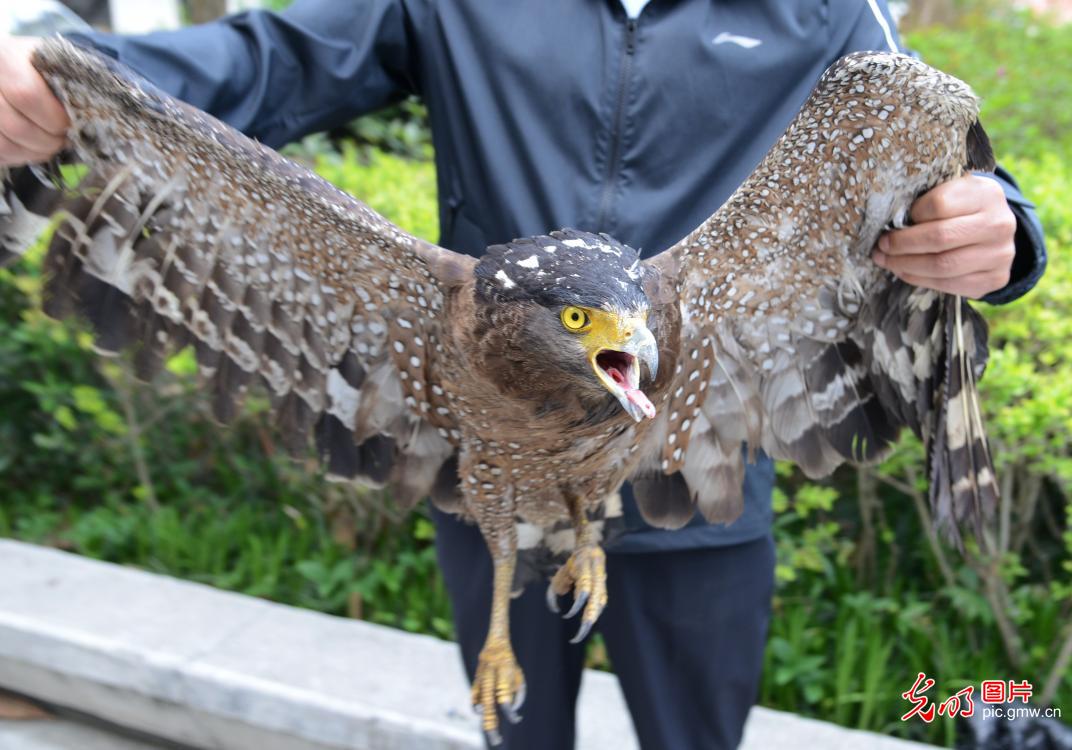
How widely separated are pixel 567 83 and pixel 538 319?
2.16 feet

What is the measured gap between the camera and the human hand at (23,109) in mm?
1615

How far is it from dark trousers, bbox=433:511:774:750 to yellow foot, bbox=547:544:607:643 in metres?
0.22

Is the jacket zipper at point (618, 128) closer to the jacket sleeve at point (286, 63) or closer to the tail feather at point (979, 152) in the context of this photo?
the jacket sleeve at point (286, 63)

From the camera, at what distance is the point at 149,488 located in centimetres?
421

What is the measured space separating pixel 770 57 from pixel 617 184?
38cm

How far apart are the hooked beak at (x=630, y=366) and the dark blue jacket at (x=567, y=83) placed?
0.52 m

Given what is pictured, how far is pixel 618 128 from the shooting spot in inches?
75.8

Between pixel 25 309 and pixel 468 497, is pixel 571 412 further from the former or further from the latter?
pixel 25 309

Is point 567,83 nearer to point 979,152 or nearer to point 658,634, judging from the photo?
point 979,152

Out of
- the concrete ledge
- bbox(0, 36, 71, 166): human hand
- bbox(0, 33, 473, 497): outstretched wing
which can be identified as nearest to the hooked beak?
bbox(0, 33, 473, 497): outstretched wing

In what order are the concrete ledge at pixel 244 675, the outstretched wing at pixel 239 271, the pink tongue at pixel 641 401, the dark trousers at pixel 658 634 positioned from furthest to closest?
the concrete ledge at pixel 244 675 → the dark trousers at pixel 658 634 → the outstretched wing at pixel 239 271 → the pink tongue at pixel 641 401

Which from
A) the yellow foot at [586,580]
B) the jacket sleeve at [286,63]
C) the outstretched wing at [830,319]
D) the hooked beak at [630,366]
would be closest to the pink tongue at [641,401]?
the hooked beak at [630,366]

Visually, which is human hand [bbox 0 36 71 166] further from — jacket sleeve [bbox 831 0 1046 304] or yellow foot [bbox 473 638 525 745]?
jacket sleeve [bbox 831 0 1046 304]

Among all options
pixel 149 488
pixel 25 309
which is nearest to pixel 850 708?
pixel 149 488
